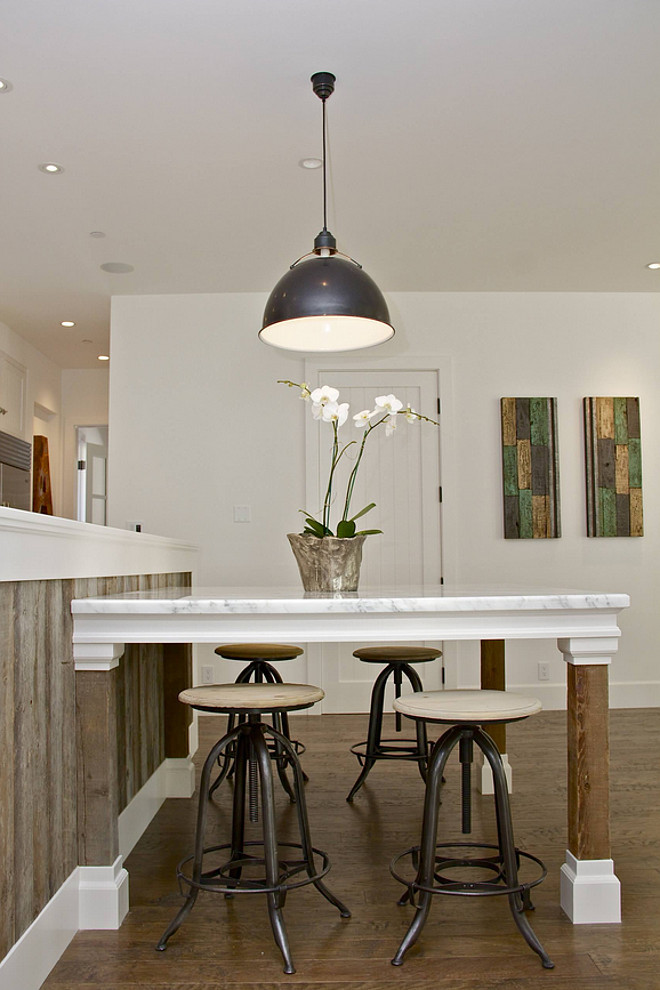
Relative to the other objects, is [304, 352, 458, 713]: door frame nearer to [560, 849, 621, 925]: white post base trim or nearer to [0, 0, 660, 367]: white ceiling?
[0, 0, 660, 367]: white ceiling

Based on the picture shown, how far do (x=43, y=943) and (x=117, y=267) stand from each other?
3.60 meters

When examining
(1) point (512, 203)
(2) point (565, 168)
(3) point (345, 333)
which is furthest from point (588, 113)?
(3) point (345, 333)

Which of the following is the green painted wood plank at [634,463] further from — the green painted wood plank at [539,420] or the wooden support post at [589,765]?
the wooden support post at [589,765]

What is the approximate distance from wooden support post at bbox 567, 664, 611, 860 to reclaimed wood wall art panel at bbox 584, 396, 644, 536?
121 inches

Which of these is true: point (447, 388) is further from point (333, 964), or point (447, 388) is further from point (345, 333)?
point (333, 964)

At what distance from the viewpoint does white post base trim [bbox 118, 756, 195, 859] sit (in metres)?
2.63

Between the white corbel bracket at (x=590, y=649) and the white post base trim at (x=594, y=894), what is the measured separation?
0.50m

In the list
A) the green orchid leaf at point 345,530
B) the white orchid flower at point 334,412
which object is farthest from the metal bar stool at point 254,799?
the white orchid flower at point 334,412

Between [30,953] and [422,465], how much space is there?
3784mm

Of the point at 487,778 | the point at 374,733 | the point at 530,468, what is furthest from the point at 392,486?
the point at 487,778

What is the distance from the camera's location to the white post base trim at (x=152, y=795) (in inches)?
104

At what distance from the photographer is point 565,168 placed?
353cm

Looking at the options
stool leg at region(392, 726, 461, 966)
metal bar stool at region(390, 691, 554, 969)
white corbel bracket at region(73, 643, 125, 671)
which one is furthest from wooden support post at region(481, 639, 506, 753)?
white corbel bracket at region(73, 643, 125, 671)

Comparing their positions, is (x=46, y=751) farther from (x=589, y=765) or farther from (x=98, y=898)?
(x=589, y=765)
